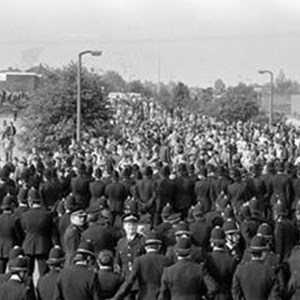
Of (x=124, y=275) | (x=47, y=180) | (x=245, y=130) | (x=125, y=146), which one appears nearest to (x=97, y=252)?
(x=124, y=275)

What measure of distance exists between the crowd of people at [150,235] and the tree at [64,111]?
1521 cm

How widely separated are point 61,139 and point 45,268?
2472 centimetres

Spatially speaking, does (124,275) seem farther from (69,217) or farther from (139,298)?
(69,217)

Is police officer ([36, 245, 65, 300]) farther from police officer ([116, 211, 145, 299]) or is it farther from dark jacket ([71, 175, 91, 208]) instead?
dark jacket ([71, 175, 91, 208])

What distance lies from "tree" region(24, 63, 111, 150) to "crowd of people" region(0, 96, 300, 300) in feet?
49.9

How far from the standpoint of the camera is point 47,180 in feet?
72.7

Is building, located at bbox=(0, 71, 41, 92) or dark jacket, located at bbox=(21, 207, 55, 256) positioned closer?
dark jacket, located at bbox=(21, 207, 55, 256)

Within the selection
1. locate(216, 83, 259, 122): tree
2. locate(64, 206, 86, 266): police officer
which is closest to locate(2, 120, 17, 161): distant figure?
locate(64, 206, 86, 266): police officer

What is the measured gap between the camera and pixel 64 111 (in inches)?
1678

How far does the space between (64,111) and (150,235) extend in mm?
29769

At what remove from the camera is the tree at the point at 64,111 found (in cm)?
4202

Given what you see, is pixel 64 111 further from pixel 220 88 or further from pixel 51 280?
pixel 220 88

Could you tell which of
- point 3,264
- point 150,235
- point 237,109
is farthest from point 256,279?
point 237,109

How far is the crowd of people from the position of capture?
12516 mm
